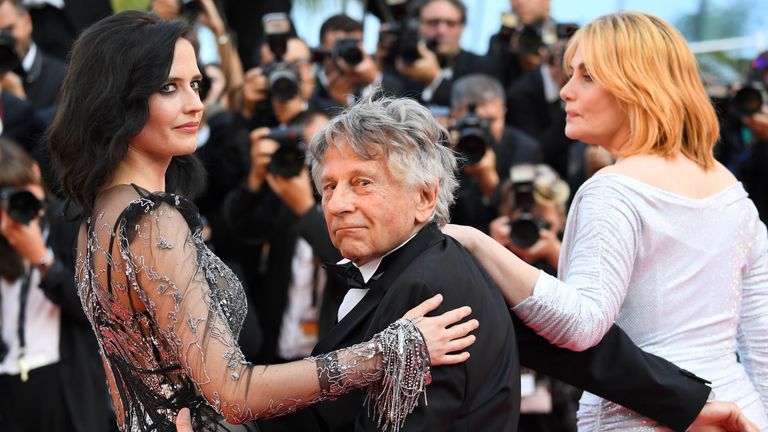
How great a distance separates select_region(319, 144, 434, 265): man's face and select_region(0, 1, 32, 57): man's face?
12.9 ft

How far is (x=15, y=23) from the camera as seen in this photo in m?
6.00

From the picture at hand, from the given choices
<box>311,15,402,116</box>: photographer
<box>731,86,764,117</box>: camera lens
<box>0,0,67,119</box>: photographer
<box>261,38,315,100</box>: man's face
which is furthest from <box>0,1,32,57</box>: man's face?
<box>731,86,764,117</box>: camera lens

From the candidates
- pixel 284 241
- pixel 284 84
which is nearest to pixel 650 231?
pixel 284 241

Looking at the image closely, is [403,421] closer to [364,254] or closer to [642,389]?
[364,254]

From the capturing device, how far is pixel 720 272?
9.62ft

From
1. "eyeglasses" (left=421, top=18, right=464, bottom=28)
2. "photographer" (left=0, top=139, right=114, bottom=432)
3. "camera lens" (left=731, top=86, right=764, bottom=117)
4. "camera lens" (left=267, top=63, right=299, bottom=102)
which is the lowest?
"photographer" (left=0, top=139, right=114, bottom=432)

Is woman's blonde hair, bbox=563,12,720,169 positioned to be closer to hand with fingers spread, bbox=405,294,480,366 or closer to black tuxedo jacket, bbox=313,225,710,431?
black tuxedo jacket, bbox=313,225,710,431

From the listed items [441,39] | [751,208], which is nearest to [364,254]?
[751,208]

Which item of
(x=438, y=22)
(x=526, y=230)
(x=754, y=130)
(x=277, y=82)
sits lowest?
(x=526, y=230)

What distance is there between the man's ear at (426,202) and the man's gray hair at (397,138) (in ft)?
0.05

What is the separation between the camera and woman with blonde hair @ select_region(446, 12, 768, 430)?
2.76 m

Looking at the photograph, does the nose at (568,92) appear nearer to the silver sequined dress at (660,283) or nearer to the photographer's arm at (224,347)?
the silver sequined dress at (660,283)

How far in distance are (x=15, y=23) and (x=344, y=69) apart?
71.5 inches

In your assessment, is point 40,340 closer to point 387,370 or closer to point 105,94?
point 105,94
